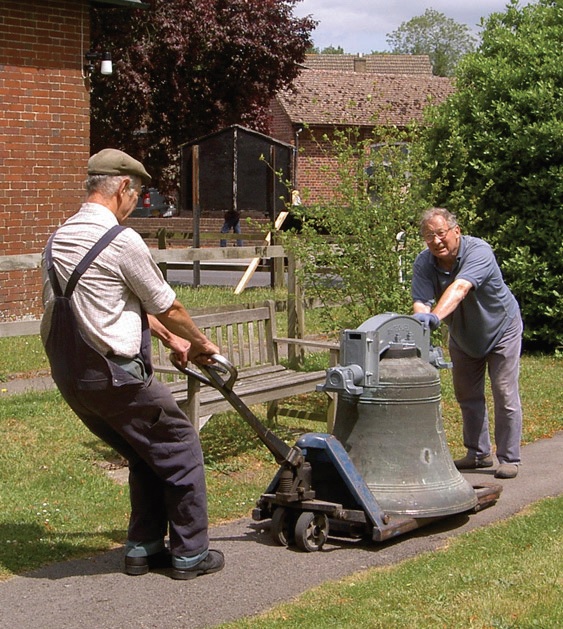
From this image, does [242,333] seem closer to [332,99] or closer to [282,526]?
[282,526]

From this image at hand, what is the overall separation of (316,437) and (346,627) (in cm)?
149

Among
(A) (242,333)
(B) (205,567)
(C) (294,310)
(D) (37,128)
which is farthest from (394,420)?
(D) (37,128)

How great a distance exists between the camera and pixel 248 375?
8.73 m

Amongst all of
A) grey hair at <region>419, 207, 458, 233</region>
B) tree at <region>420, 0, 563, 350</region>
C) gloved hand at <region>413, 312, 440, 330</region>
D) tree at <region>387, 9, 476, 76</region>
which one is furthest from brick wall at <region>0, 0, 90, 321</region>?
tree at <region>387, 9, 476, 76</region>

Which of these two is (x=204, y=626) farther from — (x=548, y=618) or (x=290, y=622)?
(x=548, y=618)

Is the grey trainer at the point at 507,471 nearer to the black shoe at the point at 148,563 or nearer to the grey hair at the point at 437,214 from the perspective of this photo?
the grey hair at the point at 437,214

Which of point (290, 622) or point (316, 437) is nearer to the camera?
point (290, 622)

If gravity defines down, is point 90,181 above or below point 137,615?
above

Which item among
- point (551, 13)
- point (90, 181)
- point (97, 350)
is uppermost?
point (551, 13)

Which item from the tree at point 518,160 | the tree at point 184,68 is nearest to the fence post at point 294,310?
the tree at point 518,160

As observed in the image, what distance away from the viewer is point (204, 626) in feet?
16.2

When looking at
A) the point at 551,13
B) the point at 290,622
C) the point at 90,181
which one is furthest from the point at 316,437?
the point at 551,13

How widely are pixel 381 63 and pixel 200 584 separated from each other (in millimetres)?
67857

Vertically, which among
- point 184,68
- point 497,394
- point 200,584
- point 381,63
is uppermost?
point 381,63
